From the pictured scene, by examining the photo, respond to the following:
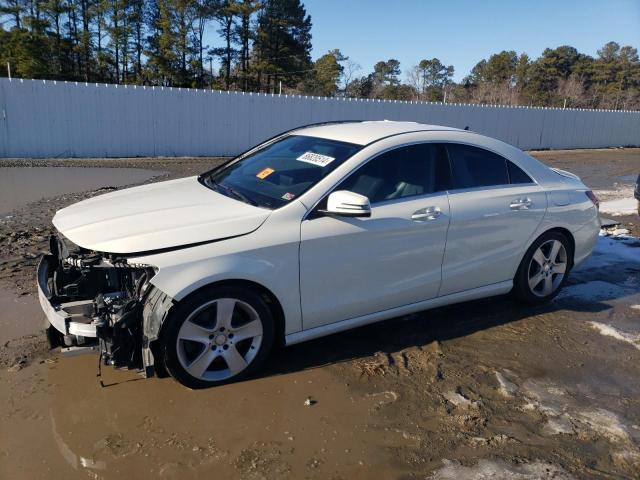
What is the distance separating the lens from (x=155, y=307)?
330cm

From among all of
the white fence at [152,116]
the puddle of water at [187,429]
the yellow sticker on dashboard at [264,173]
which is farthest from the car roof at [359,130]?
the white fence at [152,116]

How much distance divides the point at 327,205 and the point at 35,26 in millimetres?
42193

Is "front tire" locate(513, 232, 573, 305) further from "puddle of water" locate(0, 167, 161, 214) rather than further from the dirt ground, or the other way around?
"puddle of water" locate(0, 167, 161, 214)

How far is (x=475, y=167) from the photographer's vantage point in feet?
15.4

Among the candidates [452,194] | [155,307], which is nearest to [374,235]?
[452,194]

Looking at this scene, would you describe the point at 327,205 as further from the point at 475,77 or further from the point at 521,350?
the point at 475,77

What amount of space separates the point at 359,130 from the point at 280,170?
2.49ft

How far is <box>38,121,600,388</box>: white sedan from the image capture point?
335cm

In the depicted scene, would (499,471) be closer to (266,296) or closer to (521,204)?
(266,296)

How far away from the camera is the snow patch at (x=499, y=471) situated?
287 cm

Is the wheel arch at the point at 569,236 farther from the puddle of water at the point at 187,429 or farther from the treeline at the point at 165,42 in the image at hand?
the treeline at the point at 165,42

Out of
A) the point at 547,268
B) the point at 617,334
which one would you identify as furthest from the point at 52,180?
the point at 617,334

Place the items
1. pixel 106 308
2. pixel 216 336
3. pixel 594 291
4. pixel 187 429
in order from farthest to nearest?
pixel 594 291 < pixel 216 336 < pixel 106 308 < pixel 187 429

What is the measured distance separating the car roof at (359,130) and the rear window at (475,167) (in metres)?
0.25
